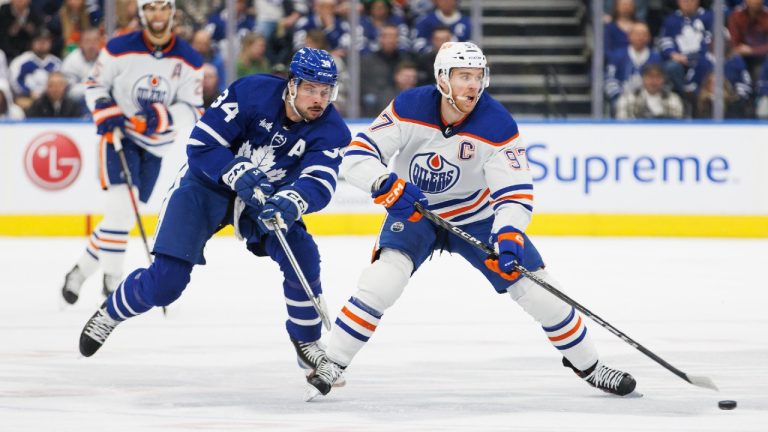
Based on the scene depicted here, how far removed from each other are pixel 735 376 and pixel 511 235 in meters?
1.00

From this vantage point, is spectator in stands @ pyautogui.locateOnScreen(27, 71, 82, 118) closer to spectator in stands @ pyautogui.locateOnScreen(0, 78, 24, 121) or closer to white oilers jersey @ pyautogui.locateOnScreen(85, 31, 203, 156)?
spectator in stands @ pyautogui.locateOnScreen(0, 78, 24, 121)

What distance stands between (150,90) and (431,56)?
3.86 meters

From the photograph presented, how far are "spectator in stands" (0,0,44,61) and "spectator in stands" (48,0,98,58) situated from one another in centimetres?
11

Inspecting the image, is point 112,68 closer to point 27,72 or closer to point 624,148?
point 27,72

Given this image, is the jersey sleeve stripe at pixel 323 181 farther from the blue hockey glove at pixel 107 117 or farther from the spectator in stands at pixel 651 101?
the spectator in stands at pixel 651 101

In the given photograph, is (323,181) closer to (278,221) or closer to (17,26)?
(278,221)

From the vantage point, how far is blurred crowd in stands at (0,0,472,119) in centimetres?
995

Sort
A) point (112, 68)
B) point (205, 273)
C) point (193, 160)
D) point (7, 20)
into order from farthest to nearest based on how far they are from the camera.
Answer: point (7, 20), point (205, 273), point (112, 68), point (193, 160)

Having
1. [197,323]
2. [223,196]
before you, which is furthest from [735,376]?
[197,323]


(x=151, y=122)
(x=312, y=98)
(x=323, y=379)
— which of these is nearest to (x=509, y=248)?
(x=323, y=379)

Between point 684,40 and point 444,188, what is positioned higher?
point 444,188

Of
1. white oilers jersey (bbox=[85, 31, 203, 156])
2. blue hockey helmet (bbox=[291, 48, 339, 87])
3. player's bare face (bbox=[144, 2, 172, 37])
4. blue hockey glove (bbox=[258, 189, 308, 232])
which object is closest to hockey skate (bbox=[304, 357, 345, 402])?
blue hockey glove (bbox=[258, 189, 308, 232])

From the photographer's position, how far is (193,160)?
4.54 metres

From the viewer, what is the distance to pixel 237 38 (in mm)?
10086
